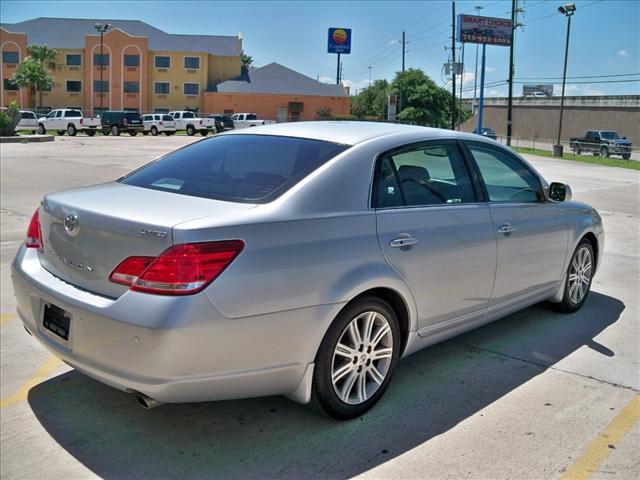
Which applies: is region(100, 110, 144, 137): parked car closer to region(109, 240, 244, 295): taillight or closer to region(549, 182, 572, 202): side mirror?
region(549, 182, 572, 202): side mirror

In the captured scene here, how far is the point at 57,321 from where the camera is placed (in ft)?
10.8

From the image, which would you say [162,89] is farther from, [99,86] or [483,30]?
[483,30]

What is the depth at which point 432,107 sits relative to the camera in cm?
6950

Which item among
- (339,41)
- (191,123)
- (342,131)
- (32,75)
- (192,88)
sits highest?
(339,41)

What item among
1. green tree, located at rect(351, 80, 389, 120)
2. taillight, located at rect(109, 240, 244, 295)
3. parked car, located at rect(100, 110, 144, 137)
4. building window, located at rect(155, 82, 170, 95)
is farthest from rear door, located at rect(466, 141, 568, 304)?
green tree, located at rect(351, 80, 389, 120)

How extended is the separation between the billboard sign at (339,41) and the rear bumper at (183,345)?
83492mm

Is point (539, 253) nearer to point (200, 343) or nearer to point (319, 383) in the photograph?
point (319, 383)

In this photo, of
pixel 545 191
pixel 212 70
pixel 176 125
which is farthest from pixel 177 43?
pixel 545 191

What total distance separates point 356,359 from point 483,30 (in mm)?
54061

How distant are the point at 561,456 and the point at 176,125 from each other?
49930 mm

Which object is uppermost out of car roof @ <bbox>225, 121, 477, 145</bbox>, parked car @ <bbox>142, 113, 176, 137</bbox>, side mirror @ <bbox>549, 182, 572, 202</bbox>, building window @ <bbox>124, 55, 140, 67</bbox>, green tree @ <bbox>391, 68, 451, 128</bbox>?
building window @ <bbox>124, 55, 140, 67</bbox>

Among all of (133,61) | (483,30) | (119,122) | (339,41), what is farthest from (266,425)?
(339,41)

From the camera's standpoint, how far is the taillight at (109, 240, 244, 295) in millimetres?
2855

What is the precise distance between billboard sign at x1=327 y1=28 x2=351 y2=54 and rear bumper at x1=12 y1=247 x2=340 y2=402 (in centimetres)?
8349
